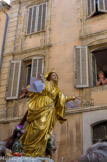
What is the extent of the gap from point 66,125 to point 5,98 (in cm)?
333

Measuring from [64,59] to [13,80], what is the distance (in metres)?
2.62

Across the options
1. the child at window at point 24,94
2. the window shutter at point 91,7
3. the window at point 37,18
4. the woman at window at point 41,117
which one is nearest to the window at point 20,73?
the child at window at point 24,94

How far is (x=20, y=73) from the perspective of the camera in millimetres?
11125

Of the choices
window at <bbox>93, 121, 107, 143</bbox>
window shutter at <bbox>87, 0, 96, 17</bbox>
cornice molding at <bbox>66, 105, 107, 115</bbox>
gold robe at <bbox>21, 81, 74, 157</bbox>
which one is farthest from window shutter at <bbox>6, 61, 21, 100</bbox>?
gold robe at <bbox>21, 81, 74, 157</bbox>

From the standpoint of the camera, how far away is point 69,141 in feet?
28.2

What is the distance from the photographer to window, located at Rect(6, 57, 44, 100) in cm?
1068

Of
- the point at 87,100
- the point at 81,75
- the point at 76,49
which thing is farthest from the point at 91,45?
the point at 87,100

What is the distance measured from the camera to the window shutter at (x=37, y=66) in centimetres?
1070

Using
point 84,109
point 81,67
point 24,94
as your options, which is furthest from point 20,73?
point 84,109

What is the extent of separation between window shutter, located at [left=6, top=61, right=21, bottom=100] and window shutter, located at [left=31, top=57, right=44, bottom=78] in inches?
30.2

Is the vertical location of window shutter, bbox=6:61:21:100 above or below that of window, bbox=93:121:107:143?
above

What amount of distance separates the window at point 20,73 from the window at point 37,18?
1843mm

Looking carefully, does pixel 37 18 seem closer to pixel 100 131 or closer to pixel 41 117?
pixel 100 131

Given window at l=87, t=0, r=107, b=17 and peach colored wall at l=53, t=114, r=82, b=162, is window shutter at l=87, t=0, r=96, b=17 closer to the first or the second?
window at l=87, t=0, r=107, b=17
